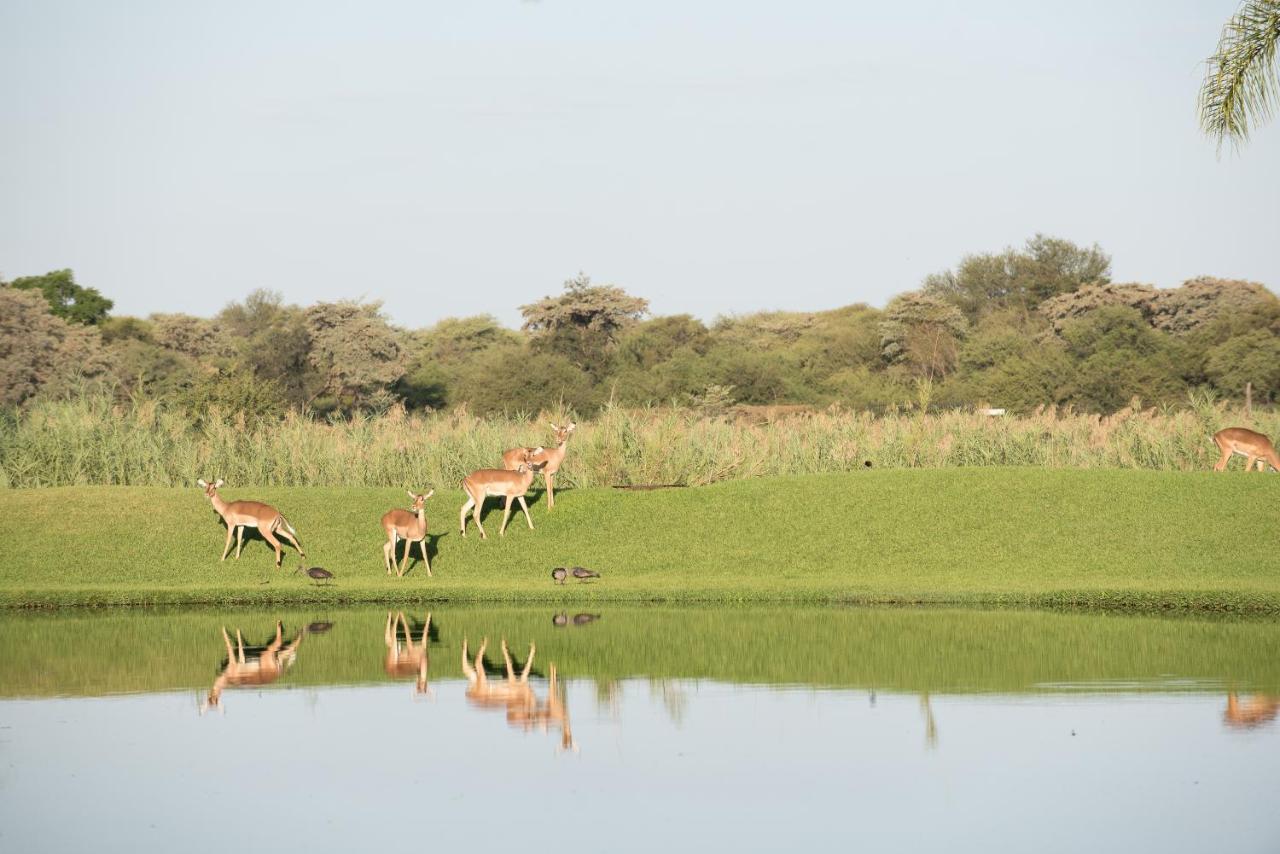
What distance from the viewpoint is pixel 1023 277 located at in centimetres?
7381

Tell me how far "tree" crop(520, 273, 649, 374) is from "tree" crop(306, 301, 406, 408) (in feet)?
20.1

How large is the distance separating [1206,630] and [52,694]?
443 inches

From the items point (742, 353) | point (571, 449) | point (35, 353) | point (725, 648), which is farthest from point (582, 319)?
point (725, 648)

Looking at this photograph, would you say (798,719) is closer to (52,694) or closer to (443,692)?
(443,692)

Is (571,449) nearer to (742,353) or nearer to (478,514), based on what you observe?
(478,514)

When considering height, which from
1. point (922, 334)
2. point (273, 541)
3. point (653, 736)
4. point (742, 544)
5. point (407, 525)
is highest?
point (922, 334)

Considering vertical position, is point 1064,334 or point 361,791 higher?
point 1064,334

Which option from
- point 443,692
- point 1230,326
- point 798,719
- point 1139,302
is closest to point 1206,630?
point 798,719

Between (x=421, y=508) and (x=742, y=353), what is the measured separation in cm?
4091

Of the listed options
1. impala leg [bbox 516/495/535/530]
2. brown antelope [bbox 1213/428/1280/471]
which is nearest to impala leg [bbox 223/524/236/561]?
impala leg [bbox 516/495/535/530]

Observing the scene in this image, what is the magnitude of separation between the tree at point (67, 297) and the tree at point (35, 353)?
1424 cm

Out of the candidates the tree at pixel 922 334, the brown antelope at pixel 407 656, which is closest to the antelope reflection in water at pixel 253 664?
the brown antelope at pixel 407 656

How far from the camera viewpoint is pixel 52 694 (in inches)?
510

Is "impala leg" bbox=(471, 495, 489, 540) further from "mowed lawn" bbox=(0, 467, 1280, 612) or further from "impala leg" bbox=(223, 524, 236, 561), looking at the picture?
"impala leg" bbox=(223, 524, 236, 561)
